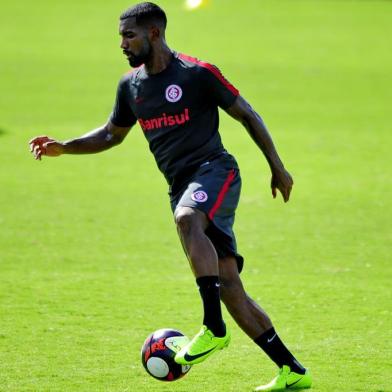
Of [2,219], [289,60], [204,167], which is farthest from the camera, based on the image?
[289,60]

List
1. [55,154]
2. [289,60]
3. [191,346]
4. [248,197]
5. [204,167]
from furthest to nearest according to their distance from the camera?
[289,60] < [248,197] < [55,154] < [204,167] < [191,346]

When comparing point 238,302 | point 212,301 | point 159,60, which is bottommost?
point 238,302

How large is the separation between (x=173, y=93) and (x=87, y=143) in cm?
112

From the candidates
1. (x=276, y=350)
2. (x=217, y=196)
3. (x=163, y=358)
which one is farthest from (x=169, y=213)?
(x=163, y=358)

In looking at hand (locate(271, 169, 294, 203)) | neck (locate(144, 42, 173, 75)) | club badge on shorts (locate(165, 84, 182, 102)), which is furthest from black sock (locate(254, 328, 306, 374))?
neck (locate(144, 42, 173, 75))

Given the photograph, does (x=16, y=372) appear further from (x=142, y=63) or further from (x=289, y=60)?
(x=289, y=60)

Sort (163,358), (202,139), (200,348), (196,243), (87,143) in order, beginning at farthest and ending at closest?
(87,143) → (202,139) → (163,358) → (196,243) → (200,348)

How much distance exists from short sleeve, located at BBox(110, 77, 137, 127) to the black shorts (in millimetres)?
901

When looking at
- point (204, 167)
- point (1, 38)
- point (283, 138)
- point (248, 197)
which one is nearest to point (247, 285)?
point (204, 167)

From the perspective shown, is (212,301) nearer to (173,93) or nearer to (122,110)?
(173,93)

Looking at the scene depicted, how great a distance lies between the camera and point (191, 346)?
23.8 ft

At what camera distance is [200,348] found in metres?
7.21

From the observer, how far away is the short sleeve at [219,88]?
777 centimetres

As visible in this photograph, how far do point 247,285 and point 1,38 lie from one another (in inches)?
995
